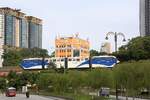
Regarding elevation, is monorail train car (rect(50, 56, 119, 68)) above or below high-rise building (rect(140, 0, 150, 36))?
below

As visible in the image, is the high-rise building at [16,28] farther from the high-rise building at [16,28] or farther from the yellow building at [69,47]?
the yellow building at [69,47]

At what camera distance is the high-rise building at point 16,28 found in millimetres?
176250

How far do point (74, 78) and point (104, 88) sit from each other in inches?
414

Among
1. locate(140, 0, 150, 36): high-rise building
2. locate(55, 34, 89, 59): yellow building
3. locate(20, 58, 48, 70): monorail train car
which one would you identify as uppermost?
locate(140, 0, 150, 36): high-rise building

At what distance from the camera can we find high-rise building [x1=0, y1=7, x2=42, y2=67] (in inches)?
6939

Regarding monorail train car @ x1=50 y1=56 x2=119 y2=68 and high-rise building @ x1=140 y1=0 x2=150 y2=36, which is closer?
high-rise building @ x1=140 y1=0 x2=150 y2=36

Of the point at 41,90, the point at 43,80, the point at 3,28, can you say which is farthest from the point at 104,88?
the point at 3,28

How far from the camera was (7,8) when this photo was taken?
182 meters

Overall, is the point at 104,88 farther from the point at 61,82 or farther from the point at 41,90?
the point at 41,90

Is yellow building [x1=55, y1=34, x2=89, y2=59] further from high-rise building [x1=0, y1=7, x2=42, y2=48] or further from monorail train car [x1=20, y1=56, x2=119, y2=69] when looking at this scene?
monorail train car [x1=20, y1=56, x2=119, y2=69]

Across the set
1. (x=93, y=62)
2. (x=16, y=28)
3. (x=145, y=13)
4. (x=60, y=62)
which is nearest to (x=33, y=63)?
(x=60, y=62)

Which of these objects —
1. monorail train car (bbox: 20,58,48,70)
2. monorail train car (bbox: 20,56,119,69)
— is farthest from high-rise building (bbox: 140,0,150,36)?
monorail train car (bbox: 20,58,48,70)

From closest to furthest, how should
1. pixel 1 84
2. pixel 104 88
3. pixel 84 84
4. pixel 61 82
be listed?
pixel 104 88 < pixel 84 84 < pixel 61 82 < pixel 1 84

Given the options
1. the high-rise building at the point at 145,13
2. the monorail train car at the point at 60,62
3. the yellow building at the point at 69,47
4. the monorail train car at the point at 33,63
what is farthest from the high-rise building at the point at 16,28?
the high-rise building at the point at 145,13
